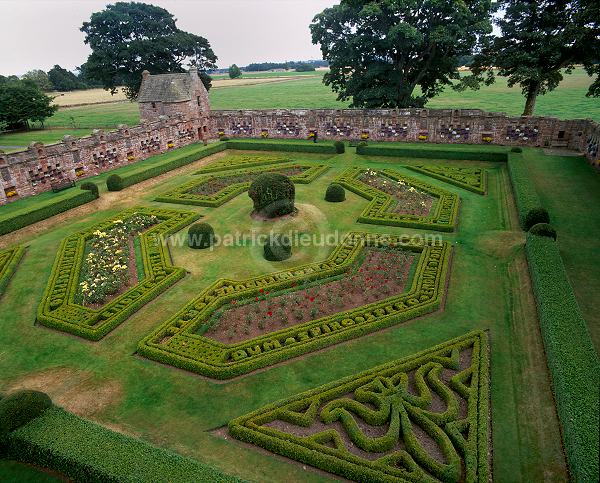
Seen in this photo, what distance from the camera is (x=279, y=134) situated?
50.8 meters

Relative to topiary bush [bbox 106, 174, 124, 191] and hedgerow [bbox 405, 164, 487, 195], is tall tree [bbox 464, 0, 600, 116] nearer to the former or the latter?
hedgerow [bbox 405, 164, 487, 195]

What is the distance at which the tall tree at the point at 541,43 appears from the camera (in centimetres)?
3516

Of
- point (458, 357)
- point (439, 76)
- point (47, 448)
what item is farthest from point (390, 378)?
point (439, 76)

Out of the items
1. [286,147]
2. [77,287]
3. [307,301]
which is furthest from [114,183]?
[307,301]

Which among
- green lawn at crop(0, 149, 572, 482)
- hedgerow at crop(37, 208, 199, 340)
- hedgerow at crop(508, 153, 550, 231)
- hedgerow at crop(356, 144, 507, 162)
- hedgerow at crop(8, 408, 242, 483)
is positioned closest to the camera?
hedgerow at crop(8, 408, 242, 483)

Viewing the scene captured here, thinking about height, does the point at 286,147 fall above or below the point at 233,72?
below

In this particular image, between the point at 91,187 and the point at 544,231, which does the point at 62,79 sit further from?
the point at 544,231

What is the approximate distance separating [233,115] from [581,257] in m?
43.8

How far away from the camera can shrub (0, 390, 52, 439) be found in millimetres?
10578

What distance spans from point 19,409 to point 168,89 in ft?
147

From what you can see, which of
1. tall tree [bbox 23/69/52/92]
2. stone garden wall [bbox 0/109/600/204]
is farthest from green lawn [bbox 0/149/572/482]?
tall tree [bbox 23/69/52/92]

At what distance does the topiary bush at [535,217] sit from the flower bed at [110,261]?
71.0ft

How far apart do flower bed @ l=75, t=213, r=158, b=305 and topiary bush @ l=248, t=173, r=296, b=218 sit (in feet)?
25.5

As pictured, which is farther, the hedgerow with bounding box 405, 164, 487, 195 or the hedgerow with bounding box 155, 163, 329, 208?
the hedgerow with bounding box 405, 164, 487, 195
